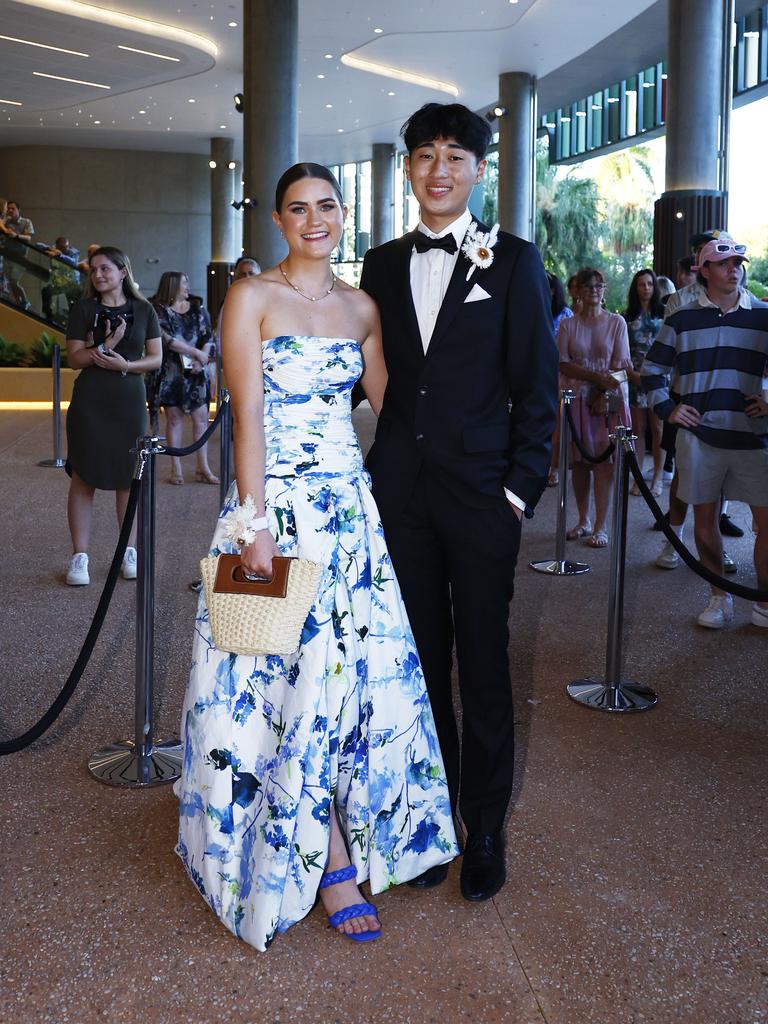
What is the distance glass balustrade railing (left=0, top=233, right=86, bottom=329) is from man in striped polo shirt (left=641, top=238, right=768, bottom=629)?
1599cm

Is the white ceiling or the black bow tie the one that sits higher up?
the white ceiling

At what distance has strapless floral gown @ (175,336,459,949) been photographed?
8.19 ft

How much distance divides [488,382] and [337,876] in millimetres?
1290

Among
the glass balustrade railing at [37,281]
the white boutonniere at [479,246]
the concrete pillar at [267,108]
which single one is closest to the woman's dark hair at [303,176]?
the white boutonniere at [479,246]

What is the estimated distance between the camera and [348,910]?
8.45ft

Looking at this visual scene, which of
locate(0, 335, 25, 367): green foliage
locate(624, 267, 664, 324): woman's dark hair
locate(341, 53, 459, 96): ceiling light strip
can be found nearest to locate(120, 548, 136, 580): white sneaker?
locate(624, 267, 664, 324): woman's dark hair

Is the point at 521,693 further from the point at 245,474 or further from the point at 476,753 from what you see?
the point at 245,474

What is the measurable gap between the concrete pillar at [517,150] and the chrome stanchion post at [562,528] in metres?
17.4

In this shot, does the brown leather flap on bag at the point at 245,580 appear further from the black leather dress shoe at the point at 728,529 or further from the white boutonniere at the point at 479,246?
the black leather dress shoe at the point at 728,529

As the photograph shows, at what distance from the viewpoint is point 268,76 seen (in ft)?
52.5

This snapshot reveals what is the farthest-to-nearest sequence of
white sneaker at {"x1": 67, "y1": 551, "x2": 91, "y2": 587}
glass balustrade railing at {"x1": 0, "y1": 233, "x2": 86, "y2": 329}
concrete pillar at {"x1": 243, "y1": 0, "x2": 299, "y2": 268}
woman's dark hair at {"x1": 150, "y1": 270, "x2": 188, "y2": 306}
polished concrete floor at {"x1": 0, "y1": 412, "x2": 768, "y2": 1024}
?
glass balustrade railing at {"x1": 0, "y1": 233, "x2": 86, "y2": 329}
concrete pillar at {"x1": 243, "y1": 0, "x2": 299, "y2": 268}
woman's dark hair at {"x1": 150, "y1": 270, "x2": 188, "y2": 306}
white sneaker at {"x1": 67, "y1": 551, "x2": 91, "y2": 587}
polished concrete floor at {"x1": 0, "y1": 412, "x2": 768, "y2": 1024}

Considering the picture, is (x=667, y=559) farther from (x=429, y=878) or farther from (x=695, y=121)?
(x=695, y=121)

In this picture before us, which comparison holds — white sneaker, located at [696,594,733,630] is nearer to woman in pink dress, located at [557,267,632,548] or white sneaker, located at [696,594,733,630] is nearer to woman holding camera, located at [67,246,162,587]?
woman in pink dress, located at [557,267,632,548]

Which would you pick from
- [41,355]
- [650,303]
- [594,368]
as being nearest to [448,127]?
[594,368]
